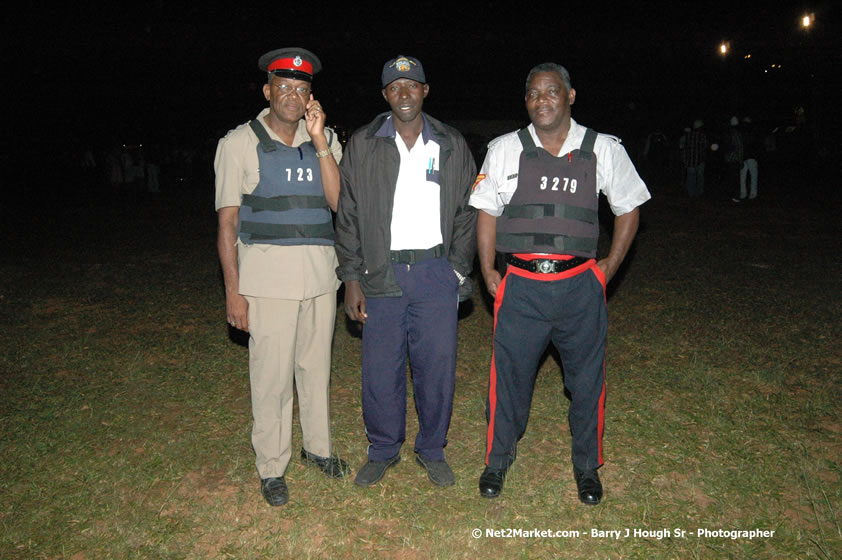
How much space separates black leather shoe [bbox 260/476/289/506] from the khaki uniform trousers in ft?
0.12

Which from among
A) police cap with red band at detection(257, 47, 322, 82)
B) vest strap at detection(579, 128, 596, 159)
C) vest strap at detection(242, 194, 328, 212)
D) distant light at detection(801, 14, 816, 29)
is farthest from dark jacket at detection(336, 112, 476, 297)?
distant light at detection(801, 14, 816, 29)

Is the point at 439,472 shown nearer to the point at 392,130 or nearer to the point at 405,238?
the point at 405,238

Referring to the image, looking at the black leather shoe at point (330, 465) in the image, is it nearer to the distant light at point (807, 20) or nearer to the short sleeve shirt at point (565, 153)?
the short sleeve shirt at point (565, 153)

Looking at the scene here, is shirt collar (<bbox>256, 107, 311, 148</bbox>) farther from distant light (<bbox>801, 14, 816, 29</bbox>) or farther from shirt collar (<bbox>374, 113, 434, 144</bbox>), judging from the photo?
distant light (<bbox>801, 14, 816, 29</bbox>)

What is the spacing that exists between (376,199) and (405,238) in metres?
0.27

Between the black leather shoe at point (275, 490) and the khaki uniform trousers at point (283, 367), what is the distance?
0.04 metres

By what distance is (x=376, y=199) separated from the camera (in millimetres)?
A: 3357

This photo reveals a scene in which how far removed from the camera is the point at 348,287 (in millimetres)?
3486

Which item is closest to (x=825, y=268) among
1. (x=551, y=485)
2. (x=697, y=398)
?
(x=697, y=398)

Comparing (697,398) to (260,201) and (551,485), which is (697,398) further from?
(260,201)

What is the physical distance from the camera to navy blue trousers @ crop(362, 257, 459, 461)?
348 centimetres

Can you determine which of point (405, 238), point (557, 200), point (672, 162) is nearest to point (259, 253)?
point (405, 238)

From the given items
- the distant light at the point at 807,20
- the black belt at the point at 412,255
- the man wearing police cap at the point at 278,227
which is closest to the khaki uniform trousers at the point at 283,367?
the man wearing police cap at the point at 278,227

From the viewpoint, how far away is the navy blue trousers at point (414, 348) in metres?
3.48
